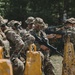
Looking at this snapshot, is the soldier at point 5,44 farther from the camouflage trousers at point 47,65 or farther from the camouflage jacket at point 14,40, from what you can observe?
the camouflage trousers at point 47,65

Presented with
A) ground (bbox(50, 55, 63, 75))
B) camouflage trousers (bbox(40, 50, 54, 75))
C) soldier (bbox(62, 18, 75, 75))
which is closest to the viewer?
soldier (bbox(62, 18, 75, 75))

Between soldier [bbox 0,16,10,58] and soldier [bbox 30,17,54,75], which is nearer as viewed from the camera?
soldier [bbox 0,16,10,58]

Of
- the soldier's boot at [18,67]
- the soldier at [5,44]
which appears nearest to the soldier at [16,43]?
the soldier's boot at [18,67]

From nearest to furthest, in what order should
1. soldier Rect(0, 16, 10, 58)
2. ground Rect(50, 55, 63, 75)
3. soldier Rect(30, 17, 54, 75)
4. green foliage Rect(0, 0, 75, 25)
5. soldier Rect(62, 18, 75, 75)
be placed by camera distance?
soldier Rect(0, 16, 10, 58), soldier Rect(62, 18, 75, 75), soldier Rect(30, 17, 54, 75), ground Rect(50, 55, 63, 75), green foliage Rect(0, 0, 75, 25)

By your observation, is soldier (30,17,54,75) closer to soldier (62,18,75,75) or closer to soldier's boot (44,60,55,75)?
soldier's boot (44,60,55,75)

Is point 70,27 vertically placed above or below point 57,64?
above

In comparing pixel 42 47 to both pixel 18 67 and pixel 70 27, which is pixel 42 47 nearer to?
pixel 70 27

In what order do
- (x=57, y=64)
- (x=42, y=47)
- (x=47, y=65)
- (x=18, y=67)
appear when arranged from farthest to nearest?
(x=57, y=64) < (x=47, y=65) < (x=42, y=47) < (x=18, y=67)

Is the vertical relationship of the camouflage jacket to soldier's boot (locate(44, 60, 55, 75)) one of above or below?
above

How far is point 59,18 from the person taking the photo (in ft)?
87.7

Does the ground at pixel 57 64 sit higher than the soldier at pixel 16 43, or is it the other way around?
the soldier at pixel 16 43

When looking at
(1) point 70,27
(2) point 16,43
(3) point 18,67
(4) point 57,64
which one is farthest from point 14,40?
(4) point 57,64

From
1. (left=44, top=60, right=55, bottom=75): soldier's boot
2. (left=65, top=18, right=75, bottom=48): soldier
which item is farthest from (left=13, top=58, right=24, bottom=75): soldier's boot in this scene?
(left=65, top=18, right=75, bottom=48): soldier

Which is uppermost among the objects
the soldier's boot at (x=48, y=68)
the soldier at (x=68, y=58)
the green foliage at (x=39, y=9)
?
the soldier at (x=68, y=58)
